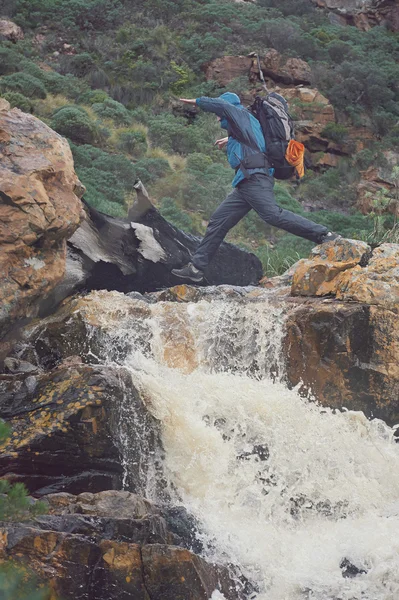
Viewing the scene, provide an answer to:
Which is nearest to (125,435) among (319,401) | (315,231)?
(319,401)

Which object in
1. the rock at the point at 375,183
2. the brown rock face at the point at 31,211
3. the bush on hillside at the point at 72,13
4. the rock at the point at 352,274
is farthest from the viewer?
the bush on hillside at the point at 72,13

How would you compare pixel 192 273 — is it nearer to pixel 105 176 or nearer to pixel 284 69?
pixel 105 176

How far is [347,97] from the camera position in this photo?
20.4 m

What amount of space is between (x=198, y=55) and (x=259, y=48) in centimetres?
185

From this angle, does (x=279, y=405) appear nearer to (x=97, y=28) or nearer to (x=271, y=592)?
(x=271, y=592)

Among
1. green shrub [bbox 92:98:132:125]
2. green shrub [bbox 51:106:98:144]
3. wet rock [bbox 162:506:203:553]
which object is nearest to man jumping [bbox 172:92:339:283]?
wet rock [bbox 162:506:203:553]

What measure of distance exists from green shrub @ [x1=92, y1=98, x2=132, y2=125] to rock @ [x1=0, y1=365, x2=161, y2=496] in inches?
450

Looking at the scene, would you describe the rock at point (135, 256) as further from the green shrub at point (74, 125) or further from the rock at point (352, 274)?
the green shrub at point (74, 125)

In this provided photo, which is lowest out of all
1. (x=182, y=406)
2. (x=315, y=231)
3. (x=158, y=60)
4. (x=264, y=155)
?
(x=158, y=60)

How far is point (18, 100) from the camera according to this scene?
13508mm

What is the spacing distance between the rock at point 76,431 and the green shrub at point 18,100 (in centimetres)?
973

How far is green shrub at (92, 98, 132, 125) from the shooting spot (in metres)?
15.4

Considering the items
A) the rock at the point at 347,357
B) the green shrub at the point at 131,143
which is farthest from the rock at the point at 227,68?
the rock at the point at 347,357

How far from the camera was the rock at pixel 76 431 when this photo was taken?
437 cm
